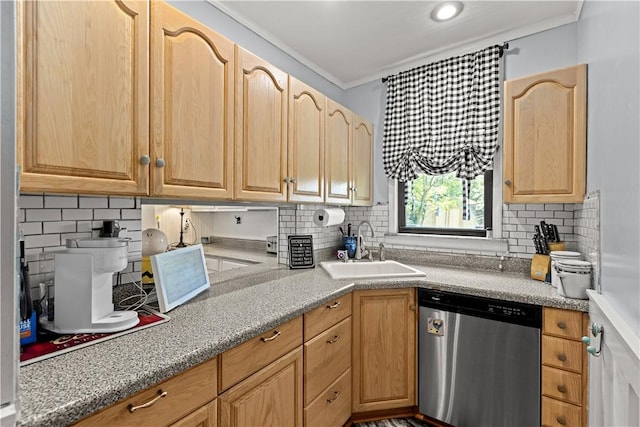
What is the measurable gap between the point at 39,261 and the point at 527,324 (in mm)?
2220

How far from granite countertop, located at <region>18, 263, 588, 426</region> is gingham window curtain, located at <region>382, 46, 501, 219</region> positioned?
0.86m

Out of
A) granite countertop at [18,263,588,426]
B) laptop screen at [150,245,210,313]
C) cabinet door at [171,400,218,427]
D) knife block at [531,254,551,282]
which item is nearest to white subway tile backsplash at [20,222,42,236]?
laptop screen at [150,245,210,313]

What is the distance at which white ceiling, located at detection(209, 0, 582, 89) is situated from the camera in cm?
196

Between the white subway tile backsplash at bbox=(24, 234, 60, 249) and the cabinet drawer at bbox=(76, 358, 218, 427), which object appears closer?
the cabinet drawer at bbox=(76, 358, 218, 427)

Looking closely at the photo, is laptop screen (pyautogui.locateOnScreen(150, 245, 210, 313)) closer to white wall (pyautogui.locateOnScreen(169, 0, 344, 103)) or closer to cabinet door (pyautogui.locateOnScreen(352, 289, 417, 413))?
cabinet door (pyautogui.locateOnScreen(352, 289, 417, 413))

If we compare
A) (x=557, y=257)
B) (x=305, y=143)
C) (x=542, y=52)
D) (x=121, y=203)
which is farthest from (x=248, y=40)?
(x=557, y=257)

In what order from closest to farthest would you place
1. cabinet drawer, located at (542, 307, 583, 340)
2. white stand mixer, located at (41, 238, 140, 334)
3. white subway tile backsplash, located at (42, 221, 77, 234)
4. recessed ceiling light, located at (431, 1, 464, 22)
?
white stand mixer, located at (41, 238, 140, 334) < white subway tile backsplash, located at (42, 221, 77, 234) < cabinet drawer, located at (542, 307, 583, 340) < recessed ceiling light, located at (431, 1, 464, 22)

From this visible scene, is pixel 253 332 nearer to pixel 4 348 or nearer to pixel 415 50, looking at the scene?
pixel 4 348

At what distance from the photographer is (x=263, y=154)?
1732 mm

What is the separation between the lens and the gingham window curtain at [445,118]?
233 cm

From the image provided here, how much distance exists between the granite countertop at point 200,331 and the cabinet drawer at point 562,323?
4 centimetres

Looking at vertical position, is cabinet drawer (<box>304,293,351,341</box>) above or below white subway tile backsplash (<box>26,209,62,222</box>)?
below

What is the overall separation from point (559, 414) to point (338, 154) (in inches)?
76.7

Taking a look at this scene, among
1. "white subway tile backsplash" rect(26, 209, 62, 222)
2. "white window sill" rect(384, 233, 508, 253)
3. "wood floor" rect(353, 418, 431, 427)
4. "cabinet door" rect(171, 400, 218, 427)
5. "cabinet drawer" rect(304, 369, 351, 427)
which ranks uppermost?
"white subway tile backsplash" rect(26, 209, 62, 222)
